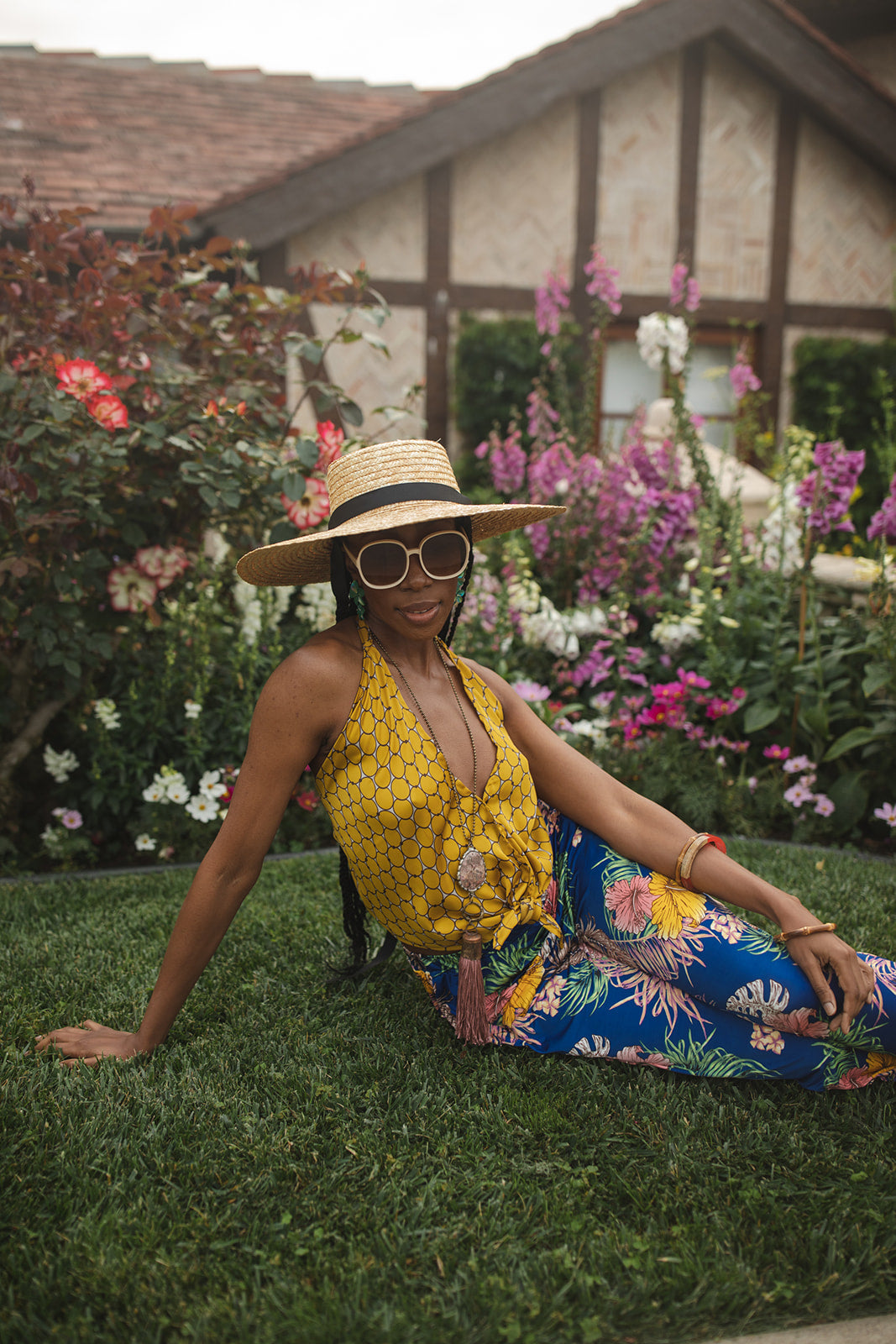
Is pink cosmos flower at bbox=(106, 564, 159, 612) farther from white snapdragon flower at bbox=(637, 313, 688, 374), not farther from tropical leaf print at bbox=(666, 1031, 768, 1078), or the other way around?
white snapdragon flower at bbox=(637, 313, 688, 374)

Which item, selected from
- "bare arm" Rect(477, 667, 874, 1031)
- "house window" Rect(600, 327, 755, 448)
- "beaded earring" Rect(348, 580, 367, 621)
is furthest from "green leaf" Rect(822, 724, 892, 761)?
"house window" Rect(600, 327, 755, 448)

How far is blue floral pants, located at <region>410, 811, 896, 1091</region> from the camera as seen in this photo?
1.85 m

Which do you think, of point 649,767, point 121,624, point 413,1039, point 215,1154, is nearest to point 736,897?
point 413,1039

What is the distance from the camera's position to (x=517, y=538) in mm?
4609

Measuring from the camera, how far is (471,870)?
76.7 inches

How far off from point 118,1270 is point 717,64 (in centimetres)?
931

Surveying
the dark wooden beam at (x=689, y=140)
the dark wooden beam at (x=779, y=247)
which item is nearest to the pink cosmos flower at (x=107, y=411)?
the dark wooden beam at (x=689, y=140)

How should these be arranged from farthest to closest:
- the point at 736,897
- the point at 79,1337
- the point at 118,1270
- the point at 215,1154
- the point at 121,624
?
the point at 121,624
the point at 736,897
the point at 215,1154
the point at 118,1270
the point at 79,1337

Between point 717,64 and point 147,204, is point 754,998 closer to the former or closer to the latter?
point 147,204

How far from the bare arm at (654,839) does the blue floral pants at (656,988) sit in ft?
0.12

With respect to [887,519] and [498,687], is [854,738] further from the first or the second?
[498,687]

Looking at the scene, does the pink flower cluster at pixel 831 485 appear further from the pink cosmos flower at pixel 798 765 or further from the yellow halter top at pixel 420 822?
the yellow halter top at pixel 420 822

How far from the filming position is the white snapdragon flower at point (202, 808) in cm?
342

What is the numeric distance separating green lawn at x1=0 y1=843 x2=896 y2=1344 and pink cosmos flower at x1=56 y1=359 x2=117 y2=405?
1.71 meters
